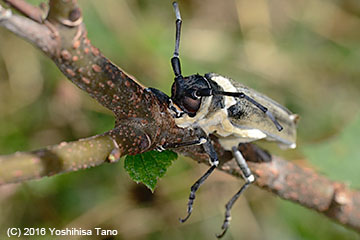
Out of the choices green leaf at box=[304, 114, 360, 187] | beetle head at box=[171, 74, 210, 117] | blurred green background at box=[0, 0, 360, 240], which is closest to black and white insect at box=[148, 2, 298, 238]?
beetle head at box=[171, 74, 210, 117]

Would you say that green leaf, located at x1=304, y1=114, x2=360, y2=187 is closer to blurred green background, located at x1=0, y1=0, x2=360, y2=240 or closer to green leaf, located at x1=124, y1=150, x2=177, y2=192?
blurred green background, located at x1=0, y1=0, x2=360, y2=240

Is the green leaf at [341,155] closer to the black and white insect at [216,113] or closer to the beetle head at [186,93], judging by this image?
the black and white insect at [216,113]

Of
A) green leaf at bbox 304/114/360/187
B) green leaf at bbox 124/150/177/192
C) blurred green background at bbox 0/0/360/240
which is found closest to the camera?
green leaf at bbox 124/150/177/192

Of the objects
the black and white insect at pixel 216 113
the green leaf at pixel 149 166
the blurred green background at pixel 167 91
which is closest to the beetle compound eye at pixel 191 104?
the black and white insect at pixel 216 113

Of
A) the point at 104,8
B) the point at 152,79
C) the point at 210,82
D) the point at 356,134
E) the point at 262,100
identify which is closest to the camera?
the point at 210,82

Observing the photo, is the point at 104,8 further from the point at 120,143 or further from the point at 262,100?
the point at 120,143

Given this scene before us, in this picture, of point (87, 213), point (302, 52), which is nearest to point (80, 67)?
point (87, 213)
